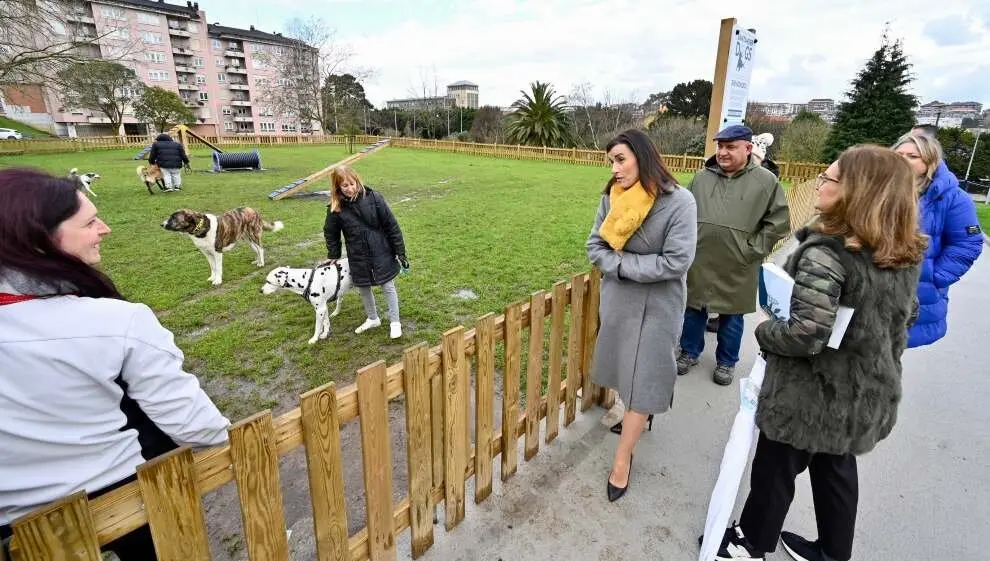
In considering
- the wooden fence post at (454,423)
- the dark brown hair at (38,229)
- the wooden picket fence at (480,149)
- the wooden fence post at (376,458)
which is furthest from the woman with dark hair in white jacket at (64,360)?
the wooden picket fence at (480,149)

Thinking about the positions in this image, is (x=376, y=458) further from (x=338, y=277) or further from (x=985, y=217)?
(x=985, y=217)

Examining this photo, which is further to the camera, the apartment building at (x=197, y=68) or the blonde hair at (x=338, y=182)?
the apartment building at (x=197, y=68)

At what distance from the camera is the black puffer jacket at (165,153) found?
40.0 feet

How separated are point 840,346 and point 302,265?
664 cm

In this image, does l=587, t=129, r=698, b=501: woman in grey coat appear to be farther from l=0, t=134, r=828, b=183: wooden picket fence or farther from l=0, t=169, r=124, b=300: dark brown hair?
l=0, t=134, r=828, b=183: wooden picket fence

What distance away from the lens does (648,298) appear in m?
2.39

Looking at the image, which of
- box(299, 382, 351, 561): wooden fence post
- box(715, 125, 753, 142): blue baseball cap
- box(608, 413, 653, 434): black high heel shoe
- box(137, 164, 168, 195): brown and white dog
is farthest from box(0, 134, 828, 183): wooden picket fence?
box(299, 382, 351, 561): wooden fence post

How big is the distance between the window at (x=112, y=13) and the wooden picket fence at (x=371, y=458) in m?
68.7

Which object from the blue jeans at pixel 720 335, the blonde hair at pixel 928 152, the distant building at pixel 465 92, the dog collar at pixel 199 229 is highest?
the distant building at pixel 465 92

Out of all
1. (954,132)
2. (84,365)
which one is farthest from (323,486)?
(954,132)

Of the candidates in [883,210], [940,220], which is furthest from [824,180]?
[940,220]

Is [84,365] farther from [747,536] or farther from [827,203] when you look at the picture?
[747,536]

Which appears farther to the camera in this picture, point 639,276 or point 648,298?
point 648,298

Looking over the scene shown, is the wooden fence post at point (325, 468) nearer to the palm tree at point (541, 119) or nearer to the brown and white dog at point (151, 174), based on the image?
the brown and white dog at point (151, 174)
